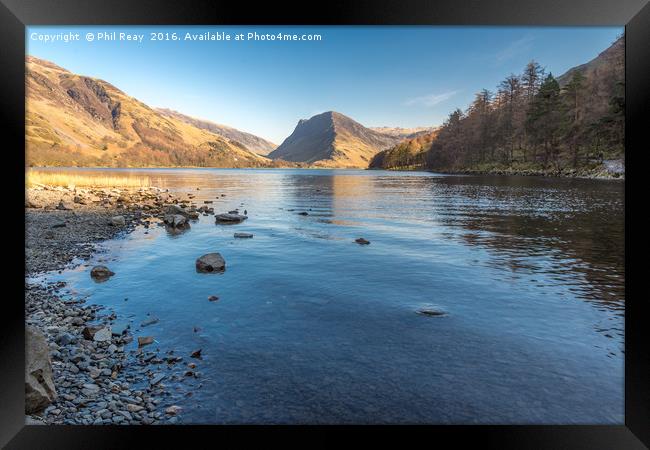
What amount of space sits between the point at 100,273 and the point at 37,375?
1005 cm

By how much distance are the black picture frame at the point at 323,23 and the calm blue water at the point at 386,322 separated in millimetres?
2539

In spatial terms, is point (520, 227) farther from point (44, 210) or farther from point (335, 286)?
point (44, 210)

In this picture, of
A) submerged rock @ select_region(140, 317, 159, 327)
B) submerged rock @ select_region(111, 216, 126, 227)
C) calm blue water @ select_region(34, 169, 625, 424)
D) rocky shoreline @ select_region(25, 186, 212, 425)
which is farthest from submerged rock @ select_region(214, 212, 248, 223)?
submerged rock @ select_region(140, 317, 159, 327)

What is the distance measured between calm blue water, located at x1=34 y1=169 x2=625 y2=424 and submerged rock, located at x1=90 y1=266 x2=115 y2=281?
385 mm

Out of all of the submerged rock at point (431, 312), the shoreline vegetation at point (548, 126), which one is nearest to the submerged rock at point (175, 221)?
the submerged rock at point (431, 312)

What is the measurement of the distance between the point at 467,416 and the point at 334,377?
2.67 m

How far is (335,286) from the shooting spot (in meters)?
15.6

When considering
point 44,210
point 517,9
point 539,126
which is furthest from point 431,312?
Result: point 539,126

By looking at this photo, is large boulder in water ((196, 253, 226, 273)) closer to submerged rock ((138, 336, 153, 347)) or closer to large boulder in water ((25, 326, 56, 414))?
submerged rock ((138, 336, 153, 347))

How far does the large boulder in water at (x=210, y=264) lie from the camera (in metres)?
17.4

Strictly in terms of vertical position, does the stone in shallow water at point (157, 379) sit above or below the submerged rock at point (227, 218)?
below

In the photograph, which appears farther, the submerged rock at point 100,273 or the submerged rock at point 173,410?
the submerged rock at point 100,273

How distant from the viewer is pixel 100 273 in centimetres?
1559

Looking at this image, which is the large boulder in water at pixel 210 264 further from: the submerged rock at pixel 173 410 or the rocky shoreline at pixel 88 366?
the submerged rock at pixel 173 410
